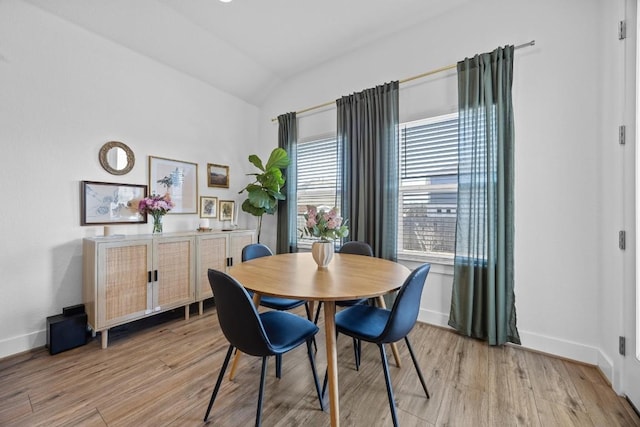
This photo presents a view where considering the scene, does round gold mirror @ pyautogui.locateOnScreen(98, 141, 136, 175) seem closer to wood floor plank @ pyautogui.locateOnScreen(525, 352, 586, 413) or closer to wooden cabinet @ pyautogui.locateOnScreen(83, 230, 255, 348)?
wooden cabinet @ pyautogui.locateOnScreen(83, 230, 255, 348)

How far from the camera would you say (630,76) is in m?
1.57

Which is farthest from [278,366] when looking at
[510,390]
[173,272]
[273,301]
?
[173,272]

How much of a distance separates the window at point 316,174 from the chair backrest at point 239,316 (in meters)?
2.22

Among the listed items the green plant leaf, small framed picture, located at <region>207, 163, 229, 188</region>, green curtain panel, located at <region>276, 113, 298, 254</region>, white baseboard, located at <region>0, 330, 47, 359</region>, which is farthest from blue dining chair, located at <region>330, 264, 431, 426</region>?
small framed picture, located at <region>207, 163, 229, 188</region>

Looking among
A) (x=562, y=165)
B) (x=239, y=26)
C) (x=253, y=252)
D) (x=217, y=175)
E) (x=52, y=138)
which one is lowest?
(x=253, y=252)

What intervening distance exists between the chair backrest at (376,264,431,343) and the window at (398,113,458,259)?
145cm

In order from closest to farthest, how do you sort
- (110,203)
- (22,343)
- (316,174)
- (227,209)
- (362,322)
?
(362,322), (22,343), (110,203), (316,174), (227,209)

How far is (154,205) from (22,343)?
1.53 metres

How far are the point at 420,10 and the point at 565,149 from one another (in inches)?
75.2

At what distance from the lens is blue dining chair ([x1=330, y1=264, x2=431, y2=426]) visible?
4.23 feet

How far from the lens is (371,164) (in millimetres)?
2916

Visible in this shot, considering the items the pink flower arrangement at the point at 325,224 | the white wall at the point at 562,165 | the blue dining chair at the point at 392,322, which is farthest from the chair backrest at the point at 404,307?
the white wall at the point at 562,165

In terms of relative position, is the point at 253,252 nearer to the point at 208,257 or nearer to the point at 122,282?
the point at 208,257

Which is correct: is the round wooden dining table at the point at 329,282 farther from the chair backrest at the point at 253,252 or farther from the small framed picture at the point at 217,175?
the small framed picture at the point at 217,175
